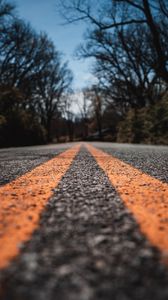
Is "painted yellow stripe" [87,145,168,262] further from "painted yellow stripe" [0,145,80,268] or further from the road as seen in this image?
"painted yellow stripe" [0,145,80,268]

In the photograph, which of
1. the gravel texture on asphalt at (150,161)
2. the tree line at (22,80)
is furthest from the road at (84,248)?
the tree line at (22,80)

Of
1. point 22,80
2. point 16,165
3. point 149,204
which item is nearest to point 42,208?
point 149,204

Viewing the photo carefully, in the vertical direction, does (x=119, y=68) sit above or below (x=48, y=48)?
below

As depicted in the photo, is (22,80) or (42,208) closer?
(42,208)

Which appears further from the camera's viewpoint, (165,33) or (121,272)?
(165,33)

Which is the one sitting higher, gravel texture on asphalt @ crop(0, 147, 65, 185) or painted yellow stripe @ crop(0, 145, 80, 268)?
painted yellow stripe @ crop(0, 145, 80, 268)

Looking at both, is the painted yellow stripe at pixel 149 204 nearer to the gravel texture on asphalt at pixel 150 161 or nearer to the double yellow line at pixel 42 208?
the double yellow line at pixel 42 208

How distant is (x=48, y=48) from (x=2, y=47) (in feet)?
28.0

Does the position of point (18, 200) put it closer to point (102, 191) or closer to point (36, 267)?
point (102, 191)

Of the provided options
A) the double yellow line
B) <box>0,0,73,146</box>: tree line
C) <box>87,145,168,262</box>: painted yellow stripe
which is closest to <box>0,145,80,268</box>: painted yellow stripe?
the double yellow line

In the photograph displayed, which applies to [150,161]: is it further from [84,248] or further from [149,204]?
[84,248]

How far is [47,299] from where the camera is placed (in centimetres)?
70

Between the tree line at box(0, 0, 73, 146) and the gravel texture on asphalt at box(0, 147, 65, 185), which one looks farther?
the tree line at box(0, 0, 73, 146)

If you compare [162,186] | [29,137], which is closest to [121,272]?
[162,186]
